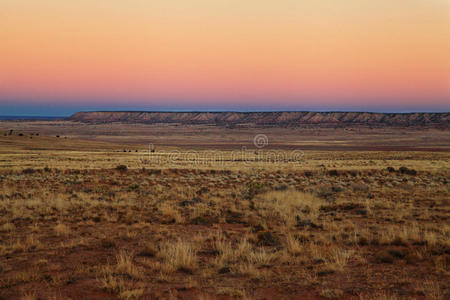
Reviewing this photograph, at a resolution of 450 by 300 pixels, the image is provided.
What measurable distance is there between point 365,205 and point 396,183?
9.06m

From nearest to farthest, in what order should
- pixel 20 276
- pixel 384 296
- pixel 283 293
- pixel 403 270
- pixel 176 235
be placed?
pixel 384 296
pixel 283 293
pixel 20 276
pixel 403 270
pixel 176 235

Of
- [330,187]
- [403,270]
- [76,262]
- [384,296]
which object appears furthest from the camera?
[330,187]

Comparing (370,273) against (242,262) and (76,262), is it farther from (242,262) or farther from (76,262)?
(76,262)

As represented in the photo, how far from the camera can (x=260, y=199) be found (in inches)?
624

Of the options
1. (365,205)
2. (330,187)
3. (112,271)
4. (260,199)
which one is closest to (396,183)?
(330,187)

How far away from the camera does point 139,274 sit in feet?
21.1

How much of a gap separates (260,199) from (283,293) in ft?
33.4

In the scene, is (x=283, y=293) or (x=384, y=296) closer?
(x=384, y=296)

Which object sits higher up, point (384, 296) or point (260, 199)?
point (384, 296)

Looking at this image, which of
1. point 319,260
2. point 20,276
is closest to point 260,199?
point 319,260

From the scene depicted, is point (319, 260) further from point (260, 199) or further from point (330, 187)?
point (330, 187)

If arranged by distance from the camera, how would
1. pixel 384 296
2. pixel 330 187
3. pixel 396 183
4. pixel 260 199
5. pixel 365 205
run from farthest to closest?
1. pixel 396 183
2. pixel 330 187
3. pixel 260 199
4. pixel 365 205
5. pixel 384 296

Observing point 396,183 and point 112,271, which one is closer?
point 112,271

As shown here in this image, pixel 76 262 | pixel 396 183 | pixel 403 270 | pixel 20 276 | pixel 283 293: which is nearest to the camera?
pixel 283 293
